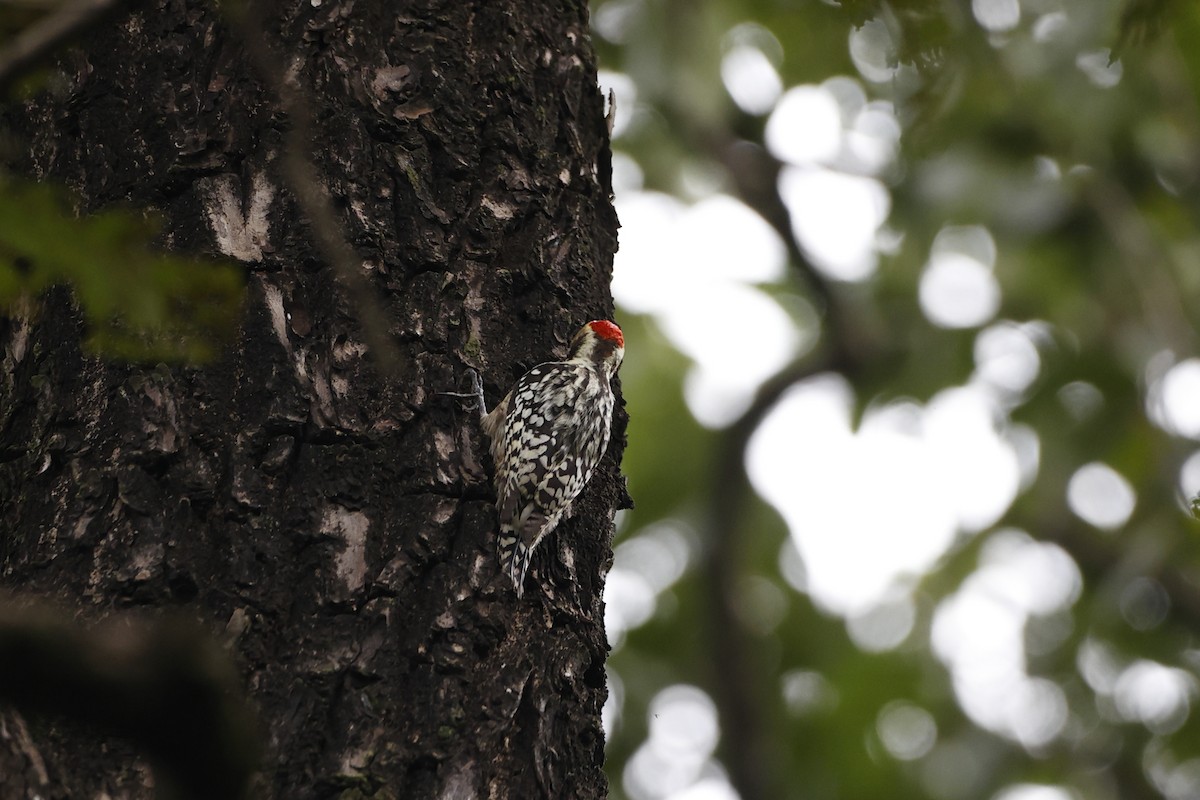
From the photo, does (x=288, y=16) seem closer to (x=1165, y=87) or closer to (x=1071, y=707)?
(x=1165, y=87)

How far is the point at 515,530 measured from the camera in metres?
2.84

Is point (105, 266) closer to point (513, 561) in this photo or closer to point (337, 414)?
point (337, 414)

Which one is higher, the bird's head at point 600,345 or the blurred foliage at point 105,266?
the bird's head at point 600,345

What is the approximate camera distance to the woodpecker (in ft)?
9.62

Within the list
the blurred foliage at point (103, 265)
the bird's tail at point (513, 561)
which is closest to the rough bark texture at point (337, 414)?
the bird's tail at point (513, 561)

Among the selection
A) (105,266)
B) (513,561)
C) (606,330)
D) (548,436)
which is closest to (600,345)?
(606,330)

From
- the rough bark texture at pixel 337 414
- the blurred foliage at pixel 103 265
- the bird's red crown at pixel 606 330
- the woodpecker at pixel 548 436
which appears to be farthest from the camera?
the bird's red crown at pixel 606 330

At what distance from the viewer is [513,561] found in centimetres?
278

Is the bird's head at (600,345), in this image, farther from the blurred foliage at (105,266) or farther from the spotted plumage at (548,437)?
the blurred foliage at (105,266)

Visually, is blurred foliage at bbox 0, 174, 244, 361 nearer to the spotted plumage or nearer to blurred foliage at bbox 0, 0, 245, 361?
blurred foliage at bbox 0, 0, 245, 361

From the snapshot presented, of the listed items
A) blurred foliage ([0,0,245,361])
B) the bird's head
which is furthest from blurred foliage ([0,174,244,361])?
the bird's head

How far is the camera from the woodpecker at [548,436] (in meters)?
2.93

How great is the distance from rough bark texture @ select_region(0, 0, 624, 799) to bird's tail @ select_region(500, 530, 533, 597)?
0.10 ft

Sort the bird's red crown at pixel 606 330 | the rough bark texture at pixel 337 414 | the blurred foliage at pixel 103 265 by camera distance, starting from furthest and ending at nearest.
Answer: the bird's red crown at pixel 606 330 → the rough bark texture at pixel 337 414 → the blurred foliage at pixel 103 265
